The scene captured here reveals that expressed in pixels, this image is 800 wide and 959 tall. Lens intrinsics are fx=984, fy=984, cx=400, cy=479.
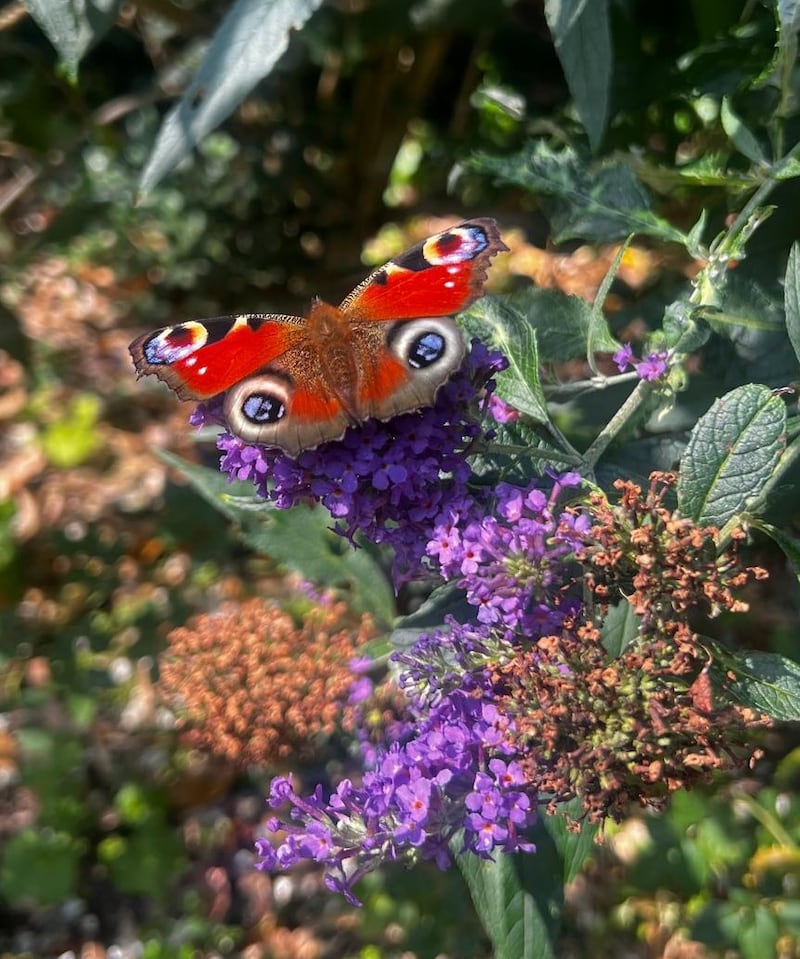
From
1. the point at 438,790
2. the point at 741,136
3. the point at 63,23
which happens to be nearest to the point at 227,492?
the point at 438,790

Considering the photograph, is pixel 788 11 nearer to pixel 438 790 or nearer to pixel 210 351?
pixel 210 351

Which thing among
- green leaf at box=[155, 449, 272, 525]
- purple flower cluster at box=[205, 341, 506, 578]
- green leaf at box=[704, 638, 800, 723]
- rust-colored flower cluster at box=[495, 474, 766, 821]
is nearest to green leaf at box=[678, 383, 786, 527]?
rust-colored flower cluster at box=[495, 474, 766, 821]

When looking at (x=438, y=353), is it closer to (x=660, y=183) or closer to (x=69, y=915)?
(x=660, y=183)

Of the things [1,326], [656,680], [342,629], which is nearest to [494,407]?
[656,680]

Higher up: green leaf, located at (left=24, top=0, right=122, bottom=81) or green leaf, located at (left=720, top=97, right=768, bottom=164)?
green leaf, located at (left=24, top=0, right=122, bottom=81)

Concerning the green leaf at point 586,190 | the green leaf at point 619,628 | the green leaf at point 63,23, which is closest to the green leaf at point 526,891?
the green leaf at point 619,628

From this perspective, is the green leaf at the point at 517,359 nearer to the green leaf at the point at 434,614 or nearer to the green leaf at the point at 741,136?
the green leaf at the point at 434,614

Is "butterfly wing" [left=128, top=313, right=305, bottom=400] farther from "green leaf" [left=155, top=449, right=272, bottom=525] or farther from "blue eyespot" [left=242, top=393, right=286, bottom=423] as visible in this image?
"green leaf" [left=155, top=449, right=272, bottom=525]
